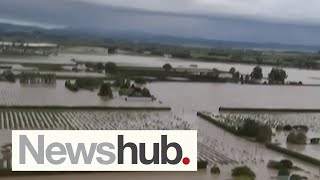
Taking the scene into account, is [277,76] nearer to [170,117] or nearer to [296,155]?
[296,155]

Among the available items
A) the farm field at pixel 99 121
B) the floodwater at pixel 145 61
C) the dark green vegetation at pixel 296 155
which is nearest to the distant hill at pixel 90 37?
the floodwater at pixel 145 61

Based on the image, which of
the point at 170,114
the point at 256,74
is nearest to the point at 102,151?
the point at 170,114

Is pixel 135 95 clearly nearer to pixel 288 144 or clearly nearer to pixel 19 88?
pixel 19 88

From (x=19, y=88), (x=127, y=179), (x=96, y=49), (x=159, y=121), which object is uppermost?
(x=96, y=49)

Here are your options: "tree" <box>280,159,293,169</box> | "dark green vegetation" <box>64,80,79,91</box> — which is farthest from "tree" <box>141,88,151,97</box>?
"tree" <box>280,159,293,169</box>

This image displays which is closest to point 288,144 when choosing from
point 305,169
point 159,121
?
point 305,169

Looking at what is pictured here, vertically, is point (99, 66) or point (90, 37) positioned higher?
point (90, 37)

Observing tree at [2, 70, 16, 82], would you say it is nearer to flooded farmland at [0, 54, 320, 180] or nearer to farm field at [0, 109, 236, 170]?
flooded farmland at [0, 54, 320, 180]
